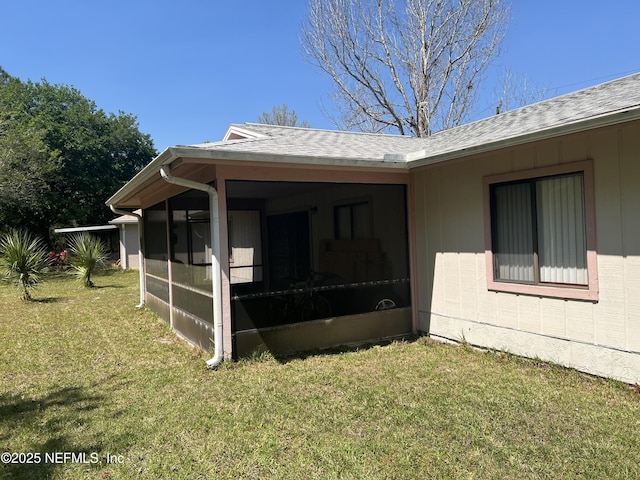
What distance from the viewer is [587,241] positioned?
172 inches

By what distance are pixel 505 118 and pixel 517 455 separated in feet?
15.7

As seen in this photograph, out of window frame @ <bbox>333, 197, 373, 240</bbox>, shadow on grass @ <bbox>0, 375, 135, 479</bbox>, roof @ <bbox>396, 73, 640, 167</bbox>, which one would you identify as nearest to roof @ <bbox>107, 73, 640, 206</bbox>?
roof @ <bbox>396, 73, 640, 167</bbox>

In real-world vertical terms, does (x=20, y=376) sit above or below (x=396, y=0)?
below

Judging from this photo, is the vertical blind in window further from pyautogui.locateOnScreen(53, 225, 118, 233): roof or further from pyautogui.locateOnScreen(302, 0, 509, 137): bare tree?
pyautogui.locateOnScreen(53, 225, 118, 233): roof

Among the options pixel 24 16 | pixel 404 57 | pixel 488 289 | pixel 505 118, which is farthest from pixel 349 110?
pixel 488 289

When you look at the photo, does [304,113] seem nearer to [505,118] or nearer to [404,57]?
[404,57]

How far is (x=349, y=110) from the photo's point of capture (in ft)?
66.9

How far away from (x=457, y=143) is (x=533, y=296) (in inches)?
83.9

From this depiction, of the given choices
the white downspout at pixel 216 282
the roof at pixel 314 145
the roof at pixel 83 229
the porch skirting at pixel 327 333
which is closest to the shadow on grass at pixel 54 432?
the white downspout at pixel 216 282

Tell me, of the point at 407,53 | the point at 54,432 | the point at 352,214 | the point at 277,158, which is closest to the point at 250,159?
the point at 277,158

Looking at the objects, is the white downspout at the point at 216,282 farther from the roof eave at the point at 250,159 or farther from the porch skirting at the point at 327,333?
the roof eave at the point at 250,159

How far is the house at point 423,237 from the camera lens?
422 cm

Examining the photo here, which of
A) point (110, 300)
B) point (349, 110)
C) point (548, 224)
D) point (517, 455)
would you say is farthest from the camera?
point (349, 110)

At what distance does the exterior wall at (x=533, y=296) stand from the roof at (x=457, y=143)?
251 millimetres
